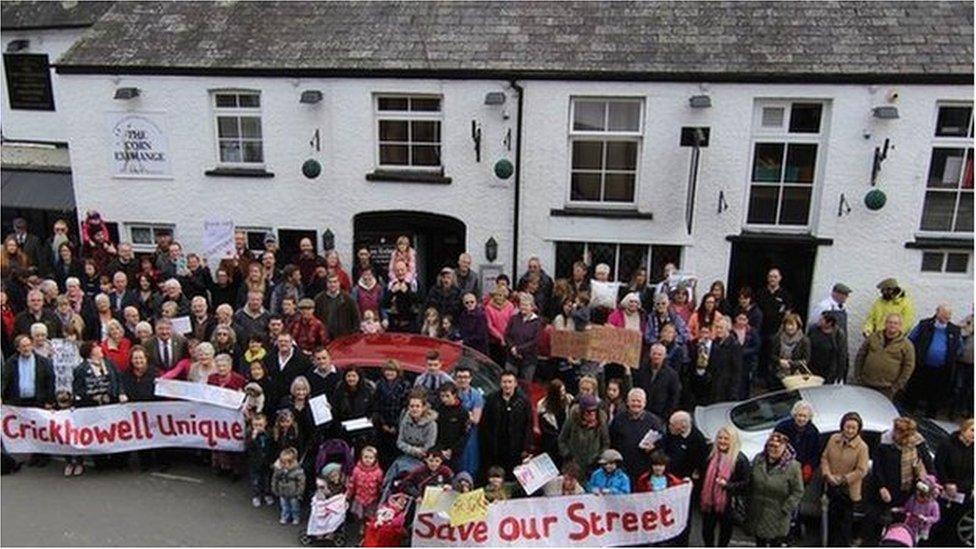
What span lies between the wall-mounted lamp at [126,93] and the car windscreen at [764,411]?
959cm

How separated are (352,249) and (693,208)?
5.14 m

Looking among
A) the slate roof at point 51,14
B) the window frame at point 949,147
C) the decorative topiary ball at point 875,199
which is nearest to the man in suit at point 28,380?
the slate roof at point 51,14

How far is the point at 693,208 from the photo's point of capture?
11398 millimetres

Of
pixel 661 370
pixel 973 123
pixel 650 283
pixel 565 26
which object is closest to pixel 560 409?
pixel 661 370

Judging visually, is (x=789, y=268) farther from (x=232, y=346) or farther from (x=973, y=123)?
(x=232, y=346)

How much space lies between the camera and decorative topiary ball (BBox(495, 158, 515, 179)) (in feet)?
37.9

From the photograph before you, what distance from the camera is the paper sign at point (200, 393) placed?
323 inches

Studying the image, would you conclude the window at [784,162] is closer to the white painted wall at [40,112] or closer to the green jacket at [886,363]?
the green jacket at [886,363]

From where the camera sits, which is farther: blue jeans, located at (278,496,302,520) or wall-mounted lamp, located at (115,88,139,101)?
wall-mounted lamp, located at (115,88,139,101)

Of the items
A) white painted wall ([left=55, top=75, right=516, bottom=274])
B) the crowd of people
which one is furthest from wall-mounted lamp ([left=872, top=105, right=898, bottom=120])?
white painted wall ([left=55, top=75, right=516, bottom=274])

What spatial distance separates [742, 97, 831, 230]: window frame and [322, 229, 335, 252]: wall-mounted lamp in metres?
6.09

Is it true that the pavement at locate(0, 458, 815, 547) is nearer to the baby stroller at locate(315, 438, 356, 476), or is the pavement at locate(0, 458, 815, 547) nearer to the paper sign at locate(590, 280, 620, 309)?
the baby stroller at locate(315, 438, 356, 476)

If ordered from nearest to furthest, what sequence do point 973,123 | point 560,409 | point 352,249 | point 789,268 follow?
point 560,409
point 973,123
point 789,268
point 352,249

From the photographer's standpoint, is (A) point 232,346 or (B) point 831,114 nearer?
(A) point 232,346
